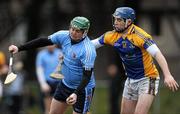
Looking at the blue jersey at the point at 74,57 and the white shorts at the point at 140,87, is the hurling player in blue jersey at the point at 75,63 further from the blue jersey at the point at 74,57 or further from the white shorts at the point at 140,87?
the white shorts at the point at 140,87

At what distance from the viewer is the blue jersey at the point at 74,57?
42.2 feet

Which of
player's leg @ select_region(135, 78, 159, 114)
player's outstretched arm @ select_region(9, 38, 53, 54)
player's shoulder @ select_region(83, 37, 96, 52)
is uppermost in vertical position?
player's outstretched arm @ select_region(9, 38, 53, 54)

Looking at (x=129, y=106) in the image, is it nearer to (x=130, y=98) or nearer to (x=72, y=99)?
(x=130, y=98)

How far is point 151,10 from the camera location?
4356 centimetres

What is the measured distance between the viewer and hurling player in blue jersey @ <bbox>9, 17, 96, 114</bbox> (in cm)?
1282

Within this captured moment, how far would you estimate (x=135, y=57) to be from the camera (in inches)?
520

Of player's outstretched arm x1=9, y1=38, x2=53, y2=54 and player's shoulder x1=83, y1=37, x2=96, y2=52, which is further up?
player's outstretched arm x1=9, y1=38, x2=53, y2=54

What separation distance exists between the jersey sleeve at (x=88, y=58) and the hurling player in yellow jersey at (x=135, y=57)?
1.92 ft

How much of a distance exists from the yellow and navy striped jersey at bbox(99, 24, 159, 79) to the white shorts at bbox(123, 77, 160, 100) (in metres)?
0.08

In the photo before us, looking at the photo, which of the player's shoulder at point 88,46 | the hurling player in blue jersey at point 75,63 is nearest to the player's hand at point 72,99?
the hurling player in blue jersey at point 75,63

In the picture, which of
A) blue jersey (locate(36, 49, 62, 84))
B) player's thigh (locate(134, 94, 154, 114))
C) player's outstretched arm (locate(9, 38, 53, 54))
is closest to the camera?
player's thigh (locate(134, 94, 154, 114))

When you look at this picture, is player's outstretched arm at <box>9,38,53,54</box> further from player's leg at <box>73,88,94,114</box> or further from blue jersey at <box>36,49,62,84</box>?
blue jersey at <box>36,49,62,84</box>

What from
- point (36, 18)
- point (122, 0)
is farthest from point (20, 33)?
point (122, 0)

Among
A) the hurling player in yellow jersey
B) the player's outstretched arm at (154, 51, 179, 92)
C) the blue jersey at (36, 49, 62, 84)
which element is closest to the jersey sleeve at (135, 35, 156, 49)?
the hurling player in yellow jersey
